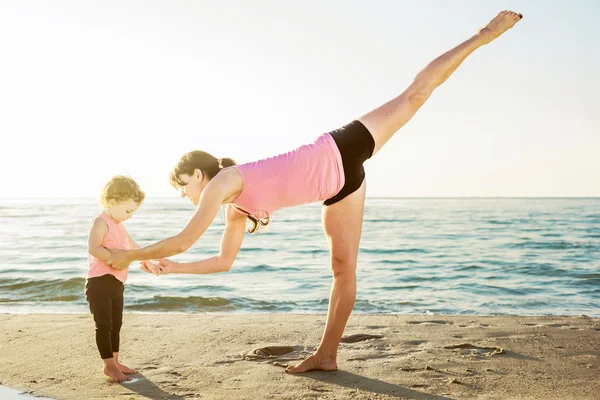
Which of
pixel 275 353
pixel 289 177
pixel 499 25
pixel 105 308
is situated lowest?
pixel 275 353

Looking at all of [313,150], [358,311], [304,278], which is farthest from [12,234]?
[313,150]

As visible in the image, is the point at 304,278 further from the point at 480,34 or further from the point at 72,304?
the point at 480,34

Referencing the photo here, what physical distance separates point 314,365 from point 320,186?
1.24 metres

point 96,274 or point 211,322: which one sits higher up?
point 96,274

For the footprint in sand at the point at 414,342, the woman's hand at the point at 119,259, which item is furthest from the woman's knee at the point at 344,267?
the woman's hand at the point at 119,259

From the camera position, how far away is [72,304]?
28.2ft

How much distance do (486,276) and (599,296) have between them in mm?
2434

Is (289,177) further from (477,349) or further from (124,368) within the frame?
(477,349)

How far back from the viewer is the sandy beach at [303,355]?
3.75 metres

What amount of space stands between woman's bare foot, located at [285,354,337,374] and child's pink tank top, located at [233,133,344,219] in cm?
107

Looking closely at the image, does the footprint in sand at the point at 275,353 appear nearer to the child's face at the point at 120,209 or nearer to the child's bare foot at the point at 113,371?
the child's bare foot at the point at 113,371

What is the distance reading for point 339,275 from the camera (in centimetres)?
423

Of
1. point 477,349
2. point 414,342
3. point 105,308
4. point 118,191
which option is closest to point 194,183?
point 118,191

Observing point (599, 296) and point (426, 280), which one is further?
point (426, 280)
